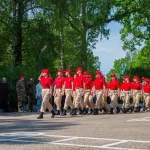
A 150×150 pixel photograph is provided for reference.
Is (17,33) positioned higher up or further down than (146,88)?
higher up

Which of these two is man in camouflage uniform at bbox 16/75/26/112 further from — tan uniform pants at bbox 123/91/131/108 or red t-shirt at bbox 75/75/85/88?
tan uniform pants at bbox 123/91/131/108

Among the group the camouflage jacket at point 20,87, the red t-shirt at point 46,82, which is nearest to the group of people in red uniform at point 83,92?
the red t-shirt at point 46,82

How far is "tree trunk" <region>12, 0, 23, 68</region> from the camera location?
32.5 meters

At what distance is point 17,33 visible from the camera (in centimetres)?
3319

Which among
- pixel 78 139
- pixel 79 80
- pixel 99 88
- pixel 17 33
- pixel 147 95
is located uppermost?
pixel 17 33

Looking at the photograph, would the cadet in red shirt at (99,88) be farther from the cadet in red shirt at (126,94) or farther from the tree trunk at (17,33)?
the tree trunk at (17,33)

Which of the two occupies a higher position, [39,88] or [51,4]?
[51,4]

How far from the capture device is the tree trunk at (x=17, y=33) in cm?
3247

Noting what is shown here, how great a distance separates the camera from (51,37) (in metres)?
33.0

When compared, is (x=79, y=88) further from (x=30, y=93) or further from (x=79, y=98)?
(x=30, y=93)

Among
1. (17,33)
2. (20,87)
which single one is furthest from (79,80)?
Answer: (17,33)

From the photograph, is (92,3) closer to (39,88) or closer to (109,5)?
(109,5)

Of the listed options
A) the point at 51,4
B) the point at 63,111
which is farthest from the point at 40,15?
the point at 63,111

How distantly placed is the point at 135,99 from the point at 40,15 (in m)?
10.5
